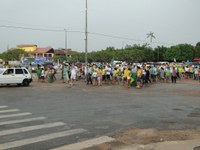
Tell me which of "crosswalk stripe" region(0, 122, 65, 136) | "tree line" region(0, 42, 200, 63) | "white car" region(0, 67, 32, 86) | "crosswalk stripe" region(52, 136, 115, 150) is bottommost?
"crosswalk stripe" region(52, 136, 115, 150)

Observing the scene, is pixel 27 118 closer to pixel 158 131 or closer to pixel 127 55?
pixel 158 131

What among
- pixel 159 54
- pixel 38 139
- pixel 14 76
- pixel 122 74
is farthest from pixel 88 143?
pixel 159 54

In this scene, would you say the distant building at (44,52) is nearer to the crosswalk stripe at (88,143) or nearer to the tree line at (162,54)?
the tree line at (162,54)

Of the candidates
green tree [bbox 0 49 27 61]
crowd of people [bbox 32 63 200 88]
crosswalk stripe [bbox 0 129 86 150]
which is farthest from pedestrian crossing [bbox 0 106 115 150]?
green tree [bbox 0 49 27 61]

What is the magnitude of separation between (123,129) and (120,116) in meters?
2.17

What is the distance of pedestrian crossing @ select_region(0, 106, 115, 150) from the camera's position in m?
7.77

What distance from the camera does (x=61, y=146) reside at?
302 inches

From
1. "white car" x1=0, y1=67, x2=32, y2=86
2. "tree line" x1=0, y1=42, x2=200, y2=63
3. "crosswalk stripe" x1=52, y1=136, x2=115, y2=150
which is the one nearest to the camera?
"crosswalk stripe" x1=52, y1=136, x2=115, y2=150

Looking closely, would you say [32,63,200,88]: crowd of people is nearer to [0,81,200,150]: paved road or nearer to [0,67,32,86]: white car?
[0,67,32,86]: white car

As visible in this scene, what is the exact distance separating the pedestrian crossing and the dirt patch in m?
0.46

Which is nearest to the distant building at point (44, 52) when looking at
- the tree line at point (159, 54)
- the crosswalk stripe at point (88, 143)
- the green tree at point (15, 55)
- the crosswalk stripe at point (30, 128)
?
the green tree at point (15, 55)

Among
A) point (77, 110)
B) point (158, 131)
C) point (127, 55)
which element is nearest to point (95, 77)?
point (77, 110)

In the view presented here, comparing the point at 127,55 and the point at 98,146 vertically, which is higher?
the point at 127,55

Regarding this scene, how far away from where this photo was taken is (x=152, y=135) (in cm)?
888
